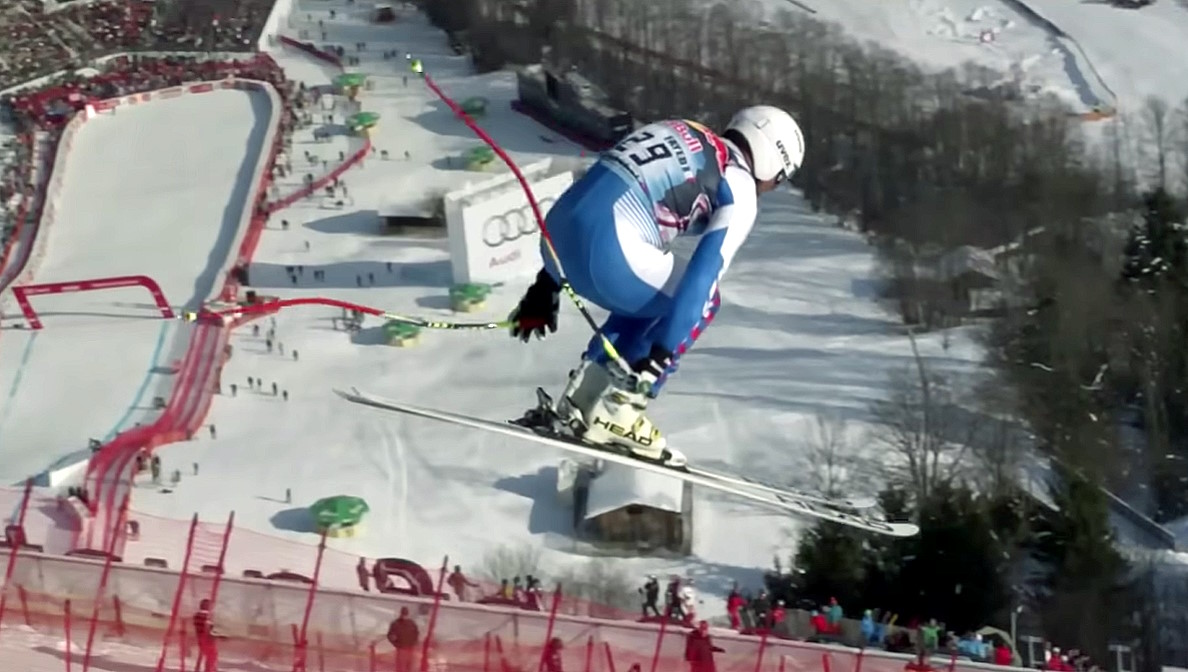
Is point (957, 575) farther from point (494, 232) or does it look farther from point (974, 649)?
point (494, 232)

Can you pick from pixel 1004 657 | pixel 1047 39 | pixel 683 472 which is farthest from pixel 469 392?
pixel 1047 39

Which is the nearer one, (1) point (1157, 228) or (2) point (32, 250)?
(1) point (1157, 228)

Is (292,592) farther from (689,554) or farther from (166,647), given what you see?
(689,554)

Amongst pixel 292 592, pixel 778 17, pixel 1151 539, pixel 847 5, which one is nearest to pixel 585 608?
pixel 292 592

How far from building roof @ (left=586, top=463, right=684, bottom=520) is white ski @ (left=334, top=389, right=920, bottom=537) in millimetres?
7156

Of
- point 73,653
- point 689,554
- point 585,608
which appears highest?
point 73,653

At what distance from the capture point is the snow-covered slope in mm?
15969

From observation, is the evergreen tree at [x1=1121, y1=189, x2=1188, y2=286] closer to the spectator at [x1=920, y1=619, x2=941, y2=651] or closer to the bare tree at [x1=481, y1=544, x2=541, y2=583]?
the bare tree at [x1=481, y1=544, x2=541, y2=583]

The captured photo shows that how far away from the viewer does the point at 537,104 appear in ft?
101

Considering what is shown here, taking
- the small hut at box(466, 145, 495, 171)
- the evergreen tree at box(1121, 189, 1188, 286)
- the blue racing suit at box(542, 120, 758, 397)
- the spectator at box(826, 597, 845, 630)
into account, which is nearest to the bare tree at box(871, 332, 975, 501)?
the evergreen tree at box(1121, 189, 1188, 286)

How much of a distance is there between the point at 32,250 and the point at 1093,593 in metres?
17.5

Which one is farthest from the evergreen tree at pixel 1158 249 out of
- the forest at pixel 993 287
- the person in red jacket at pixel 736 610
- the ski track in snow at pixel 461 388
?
the person in red jacket at pixel 736 610

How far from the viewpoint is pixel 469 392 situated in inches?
759

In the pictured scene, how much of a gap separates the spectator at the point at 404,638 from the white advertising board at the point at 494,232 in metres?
14.6
